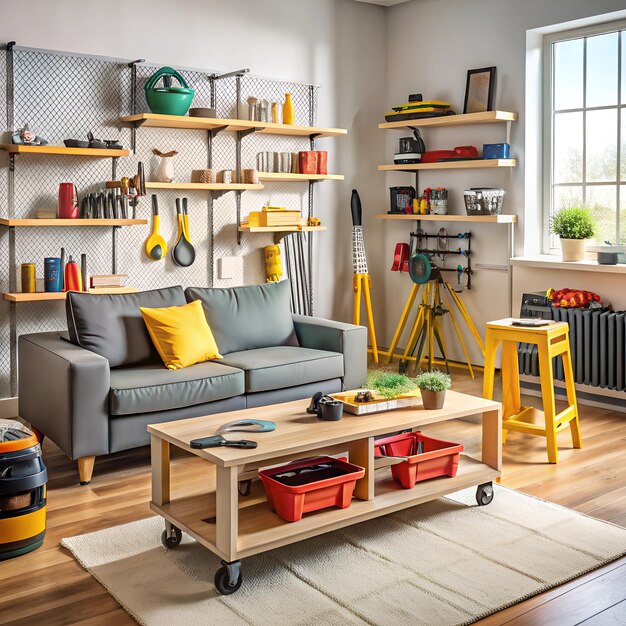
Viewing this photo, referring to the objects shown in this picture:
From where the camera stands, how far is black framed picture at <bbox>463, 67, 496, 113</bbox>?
592 cm

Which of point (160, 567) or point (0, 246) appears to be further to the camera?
point (0, 246)

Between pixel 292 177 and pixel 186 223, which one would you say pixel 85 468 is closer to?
pixel 186 223

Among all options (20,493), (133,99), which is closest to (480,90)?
(133,99)

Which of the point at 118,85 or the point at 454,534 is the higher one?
the point at 118,85

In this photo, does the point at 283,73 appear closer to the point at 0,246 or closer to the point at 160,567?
the point at 0,246

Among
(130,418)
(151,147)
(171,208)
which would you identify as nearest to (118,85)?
(151,147)

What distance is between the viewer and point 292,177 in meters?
5.96

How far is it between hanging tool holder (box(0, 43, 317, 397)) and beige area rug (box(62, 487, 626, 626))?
2361mm

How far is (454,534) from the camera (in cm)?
324

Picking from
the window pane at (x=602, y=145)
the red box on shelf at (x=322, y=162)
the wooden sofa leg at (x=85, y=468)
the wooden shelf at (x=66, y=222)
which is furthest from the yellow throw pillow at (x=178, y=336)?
the window pane at (x=602, y=145)

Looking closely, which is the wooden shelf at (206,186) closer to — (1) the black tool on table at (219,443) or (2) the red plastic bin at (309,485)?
(2) the red plastic bin at (309,485)

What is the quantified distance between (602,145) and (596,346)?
4.63 ft

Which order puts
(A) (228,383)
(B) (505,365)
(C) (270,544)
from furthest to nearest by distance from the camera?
(B) (505,365)
(A) (228,383)
(C) (270,544)

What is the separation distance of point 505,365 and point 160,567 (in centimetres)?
232
